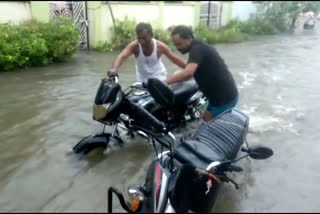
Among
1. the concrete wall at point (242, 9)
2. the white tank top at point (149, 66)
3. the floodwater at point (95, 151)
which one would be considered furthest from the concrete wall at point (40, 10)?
the concrete wall at point (242, 9)

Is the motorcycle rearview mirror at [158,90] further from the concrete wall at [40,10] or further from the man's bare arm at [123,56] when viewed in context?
the concrete wall at [40,10]

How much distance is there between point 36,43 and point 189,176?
7407 mm

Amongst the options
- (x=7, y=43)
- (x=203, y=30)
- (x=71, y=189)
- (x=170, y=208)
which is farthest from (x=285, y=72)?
(x=170, y=208)

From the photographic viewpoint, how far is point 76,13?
12.4 meters

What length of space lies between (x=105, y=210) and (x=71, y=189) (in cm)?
108

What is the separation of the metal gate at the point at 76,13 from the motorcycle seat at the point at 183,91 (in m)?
7.36

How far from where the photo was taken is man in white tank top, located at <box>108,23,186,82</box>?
5129 mm

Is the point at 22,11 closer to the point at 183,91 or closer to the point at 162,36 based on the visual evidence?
the point at 162,36

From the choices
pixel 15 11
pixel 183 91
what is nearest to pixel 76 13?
pixel 15 11

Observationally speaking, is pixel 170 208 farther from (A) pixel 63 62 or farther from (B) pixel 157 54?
(A) pixel 63 62

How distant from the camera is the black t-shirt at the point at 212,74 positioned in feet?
14.7

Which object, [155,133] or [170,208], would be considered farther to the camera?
[155,133]

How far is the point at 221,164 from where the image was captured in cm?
321

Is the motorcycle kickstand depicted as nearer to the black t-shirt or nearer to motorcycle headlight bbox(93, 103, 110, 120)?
motorcycle headlight bbox(93, 103, 110, 120)
